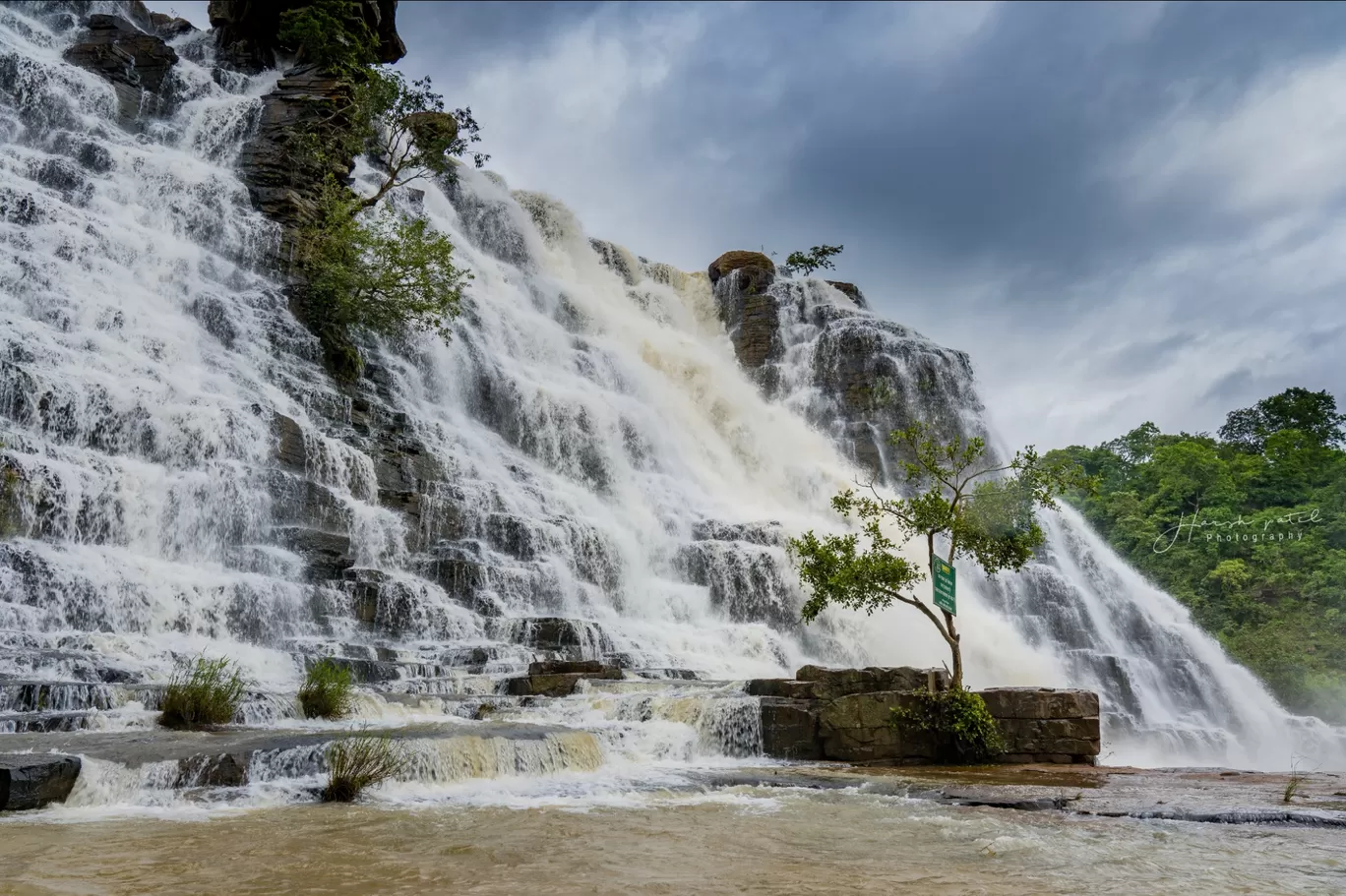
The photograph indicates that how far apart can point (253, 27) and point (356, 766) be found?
38.5m

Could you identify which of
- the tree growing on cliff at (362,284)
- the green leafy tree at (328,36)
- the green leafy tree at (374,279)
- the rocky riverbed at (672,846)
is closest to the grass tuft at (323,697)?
the rocky riverbed at (672,846)

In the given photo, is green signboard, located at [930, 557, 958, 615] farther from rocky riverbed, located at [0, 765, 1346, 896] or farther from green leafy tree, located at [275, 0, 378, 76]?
green leafy tree, located at [275, 0, 378, 76]

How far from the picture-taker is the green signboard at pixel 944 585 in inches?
496

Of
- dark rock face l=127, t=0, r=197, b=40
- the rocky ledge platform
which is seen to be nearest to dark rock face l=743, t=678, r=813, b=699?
the rocky ledge platform

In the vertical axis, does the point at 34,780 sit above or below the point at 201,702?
below

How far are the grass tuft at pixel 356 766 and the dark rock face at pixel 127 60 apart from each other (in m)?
29.4

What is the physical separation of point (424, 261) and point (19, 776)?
21.7 m

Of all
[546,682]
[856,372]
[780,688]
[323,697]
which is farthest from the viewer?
[856,372]

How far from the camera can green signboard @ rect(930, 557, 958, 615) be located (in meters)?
12.6

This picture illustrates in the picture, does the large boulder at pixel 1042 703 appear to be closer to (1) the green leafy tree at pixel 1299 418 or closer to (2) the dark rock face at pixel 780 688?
(2) the dark rock face at pixel 780 688

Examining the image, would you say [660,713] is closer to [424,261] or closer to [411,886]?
[411,886]

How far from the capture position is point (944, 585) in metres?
12.7

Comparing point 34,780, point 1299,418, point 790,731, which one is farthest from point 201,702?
point 1299,418

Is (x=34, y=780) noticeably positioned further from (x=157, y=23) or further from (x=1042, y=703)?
(x=157, y=23)
